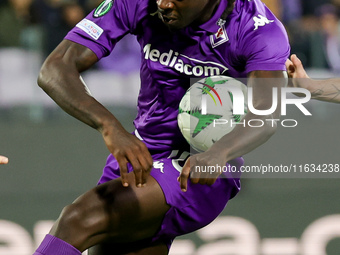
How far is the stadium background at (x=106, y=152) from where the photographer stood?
5.57m

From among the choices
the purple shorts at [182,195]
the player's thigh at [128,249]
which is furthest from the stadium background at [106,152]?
the purple shorts at [182,195]

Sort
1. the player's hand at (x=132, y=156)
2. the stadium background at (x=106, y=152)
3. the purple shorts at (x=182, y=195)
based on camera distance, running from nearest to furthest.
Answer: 1. the player's hand at (x=132, y=156)
2. the purple shorts at (x=182, y=195)
3. the stadium background at (x=106, y=152)

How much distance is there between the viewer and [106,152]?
7.52 m

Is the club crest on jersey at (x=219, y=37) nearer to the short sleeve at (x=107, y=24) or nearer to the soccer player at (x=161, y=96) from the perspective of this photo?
the soccer player at (x=161, y=96)

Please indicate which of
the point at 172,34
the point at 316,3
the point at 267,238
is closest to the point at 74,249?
the point at 172,34

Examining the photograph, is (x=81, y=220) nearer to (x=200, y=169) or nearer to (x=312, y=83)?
(x=200, y=169)

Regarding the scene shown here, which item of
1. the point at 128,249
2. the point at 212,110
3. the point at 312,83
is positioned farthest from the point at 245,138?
the point at 312,83

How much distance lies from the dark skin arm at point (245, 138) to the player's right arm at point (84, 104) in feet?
0.59

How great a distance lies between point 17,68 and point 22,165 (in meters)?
1.39

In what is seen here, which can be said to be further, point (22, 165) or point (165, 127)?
point (22, 165)

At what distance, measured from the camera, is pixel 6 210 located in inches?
242

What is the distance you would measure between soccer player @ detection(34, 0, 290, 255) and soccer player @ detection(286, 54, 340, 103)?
22.6 inches

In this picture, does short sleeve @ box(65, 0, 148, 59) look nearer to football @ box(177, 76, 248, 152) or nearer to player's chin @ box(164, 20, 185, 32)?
player's chin @ box(164, 20, 185, 32)

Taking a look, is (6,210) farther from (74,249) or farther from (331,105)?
(331,105)
